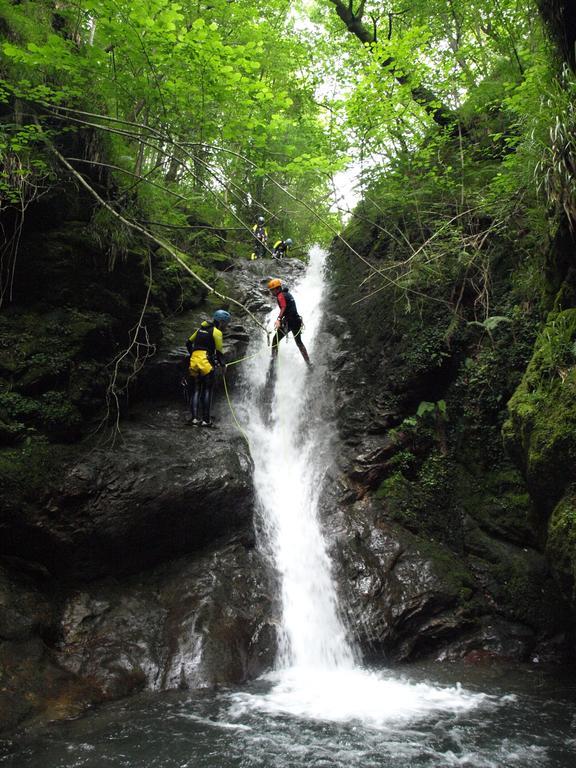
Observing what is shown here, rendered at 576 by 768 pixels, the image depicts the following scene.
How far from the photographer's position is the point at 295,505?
862cm

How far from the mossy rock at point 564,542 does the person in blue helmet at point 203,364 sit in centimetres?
557

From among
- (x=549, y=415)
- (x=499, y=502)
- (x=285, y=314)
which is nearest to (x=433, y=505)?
(x=499, y=502)

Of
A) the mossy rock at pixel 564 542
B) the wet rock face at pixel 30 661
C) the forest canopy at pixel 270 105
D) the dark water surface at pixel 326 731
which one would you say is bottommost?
the dark water surface at pixel 326 731

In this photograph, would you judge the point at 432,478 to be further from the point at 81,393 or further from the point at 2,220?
the point at 2,220

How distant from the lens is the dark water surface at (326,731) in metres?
4.01

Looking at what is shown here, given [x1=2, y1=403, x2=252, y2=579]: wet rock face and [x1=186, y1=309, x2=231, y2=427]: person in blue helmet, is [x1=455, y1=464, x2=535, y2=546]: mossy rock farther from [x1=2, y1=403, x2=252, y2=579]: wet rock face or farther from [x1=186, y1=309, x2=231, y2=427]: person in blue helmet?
[x1=186, y1=309, x2=231, y2=427]: person in blue helmet

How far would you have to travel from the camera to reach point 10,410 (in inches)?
273

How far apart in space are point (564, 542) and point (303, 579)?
3999mm

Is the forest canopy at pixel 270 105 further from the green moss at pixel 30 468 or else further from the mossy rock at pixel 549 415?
the green moss at pixel 30 468

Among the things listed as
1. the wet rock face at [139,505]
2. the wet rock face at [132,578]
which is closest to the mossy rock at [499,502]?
the wet rock face at [132,578]

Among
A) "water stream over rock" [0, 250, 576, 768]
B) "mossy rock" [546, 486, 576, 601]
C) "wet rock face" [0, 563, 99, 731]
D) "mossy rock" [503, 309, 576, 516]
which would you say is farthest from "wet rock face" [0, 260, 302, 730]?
"mossy rock" [503, 309, 576, 516]

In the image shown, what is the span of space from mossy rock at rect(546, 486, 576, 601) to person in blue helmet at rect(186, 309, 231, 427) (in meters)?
5.57

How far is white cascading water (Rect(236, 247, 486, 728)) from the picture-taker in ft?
17.0

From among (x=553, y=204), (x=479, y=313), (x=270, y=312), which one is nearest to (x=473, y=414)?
(x=479, y=313)
